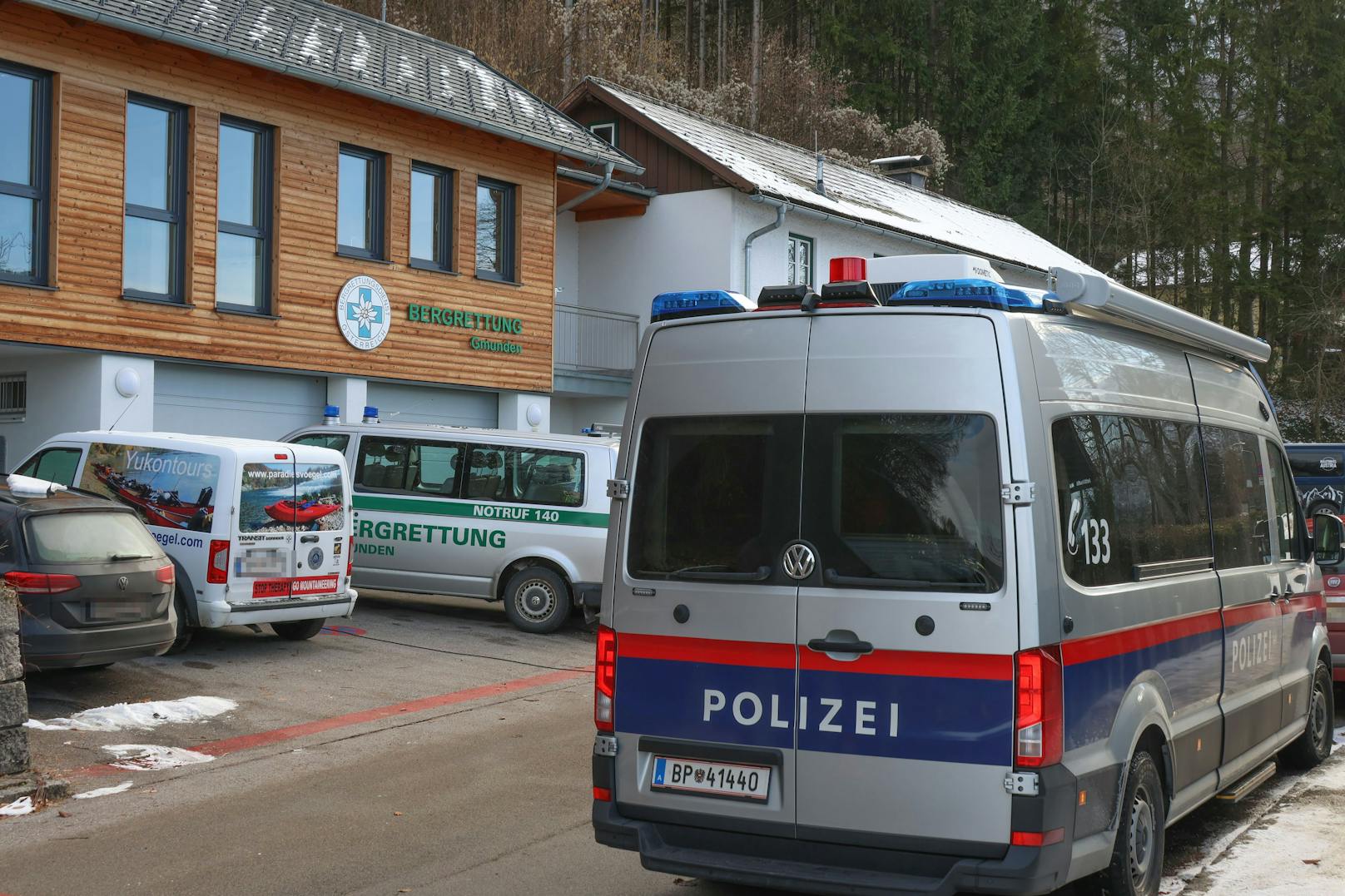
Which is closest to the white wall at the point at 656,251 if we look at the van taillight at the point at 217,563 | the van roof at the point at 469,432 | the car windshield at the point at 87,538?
the van roof at the point at 469,432

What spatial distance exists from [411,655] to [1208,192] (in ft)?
128

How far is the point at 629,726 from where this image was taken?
214 inches

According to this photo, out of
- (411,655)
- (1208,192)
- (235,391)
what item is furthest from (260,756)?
(1208,192)

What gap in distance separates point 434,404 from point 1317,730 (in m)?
14.1

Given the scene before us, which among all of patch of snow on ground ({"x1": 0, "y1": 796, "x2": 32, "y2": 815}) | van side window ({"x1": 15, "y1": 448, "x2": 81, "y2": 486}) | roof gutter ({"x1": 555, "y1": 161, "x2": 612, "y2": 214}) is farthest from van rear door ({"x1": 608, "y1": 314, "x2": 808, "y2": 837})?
roof gutter ({"x1": 555, "y1": 161, "x2": 612, "y2": 214})

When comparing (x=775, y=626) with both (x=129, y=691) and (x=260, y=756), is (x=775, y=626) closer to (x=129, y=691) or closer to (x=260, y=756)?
Answer: (x=260, y=756)

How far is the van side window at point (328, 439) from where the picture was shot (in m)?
15.6

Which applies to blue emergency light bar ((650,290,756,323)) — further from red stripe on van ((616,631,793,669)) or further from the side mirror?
the side mirror

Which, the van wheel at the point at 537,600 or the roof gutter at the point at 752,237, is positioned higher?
the roof gutter at the point at 752,237

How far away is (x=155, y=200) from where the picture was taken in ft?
53.8

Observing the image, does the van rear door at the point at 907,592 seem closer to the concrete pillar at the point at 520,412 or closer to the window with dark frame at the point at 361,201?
the window with dark frame at the point at 361,201

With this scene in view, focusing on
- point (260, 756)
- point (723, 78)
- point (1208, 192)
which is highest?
point (723, 78)

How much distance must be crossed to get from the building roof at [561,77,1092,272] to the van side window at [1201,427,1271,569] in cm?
1518

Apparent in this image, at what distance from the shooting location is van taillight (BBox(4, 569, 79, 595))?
943 centimetres
